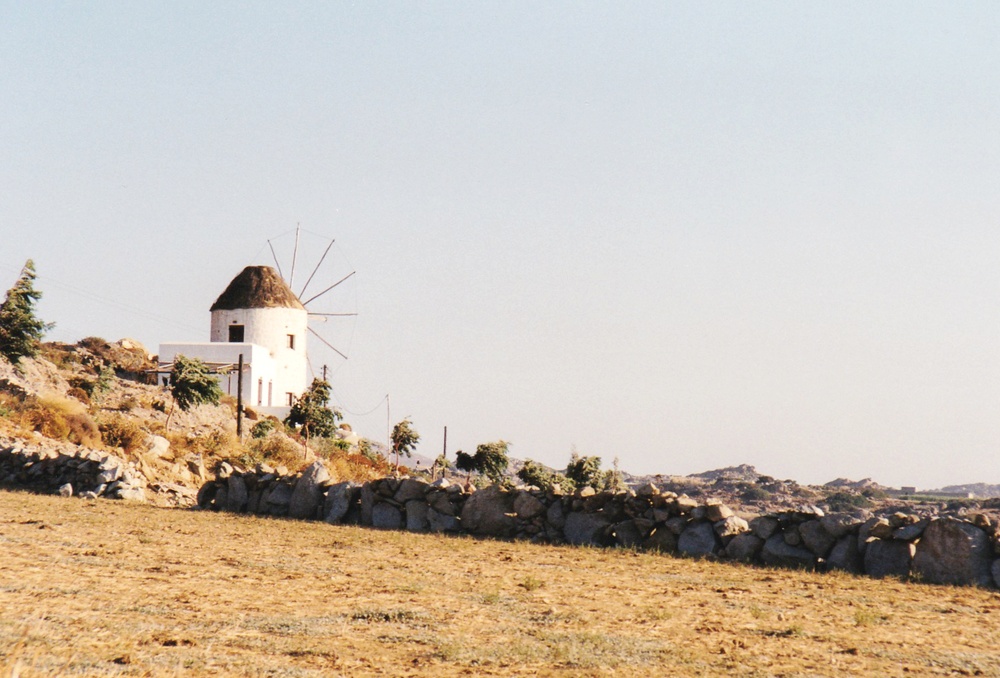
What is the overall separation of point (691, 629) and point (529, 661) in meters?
2.71

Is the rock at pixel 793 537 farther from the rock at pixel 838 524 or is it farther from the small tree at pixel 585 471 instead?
the small tree at pixel 585 471

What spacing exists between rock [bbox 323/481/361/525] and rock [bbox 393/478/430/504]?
154 centimetres

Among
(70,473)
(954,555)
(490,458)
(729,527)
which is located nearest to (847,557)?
(954,555)

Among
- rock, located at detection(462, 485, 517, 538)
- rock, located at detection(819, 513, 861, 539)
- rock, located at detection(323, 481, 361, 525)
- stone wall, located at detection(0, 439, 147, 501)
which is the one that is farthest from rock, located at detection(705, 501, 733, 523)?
stone wall, located at detection(0, 439, 147, 501)

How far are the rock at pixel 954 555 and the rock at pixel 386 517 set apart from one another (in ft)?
37.8

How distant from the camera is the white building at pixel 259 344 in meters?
69.2

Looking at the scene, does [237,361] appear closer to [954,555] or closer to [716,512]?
[716,512]

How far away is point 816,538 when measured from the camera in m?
17.5

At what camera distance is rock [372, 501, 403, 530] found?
22.7 meters

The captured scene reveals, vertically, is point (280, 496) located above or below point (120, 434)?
below

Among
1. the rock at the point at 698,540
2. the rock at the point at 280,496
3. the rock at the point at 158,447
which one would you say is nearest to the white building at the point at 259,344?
the rock at the point at 158,447

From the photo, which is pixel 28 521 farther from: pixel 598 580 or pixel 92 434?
pixel 92 434

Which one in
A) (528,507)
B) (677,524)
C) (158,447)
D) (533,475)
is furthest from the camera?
(533,475)

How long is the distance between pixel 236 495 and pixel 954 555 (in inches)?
704
